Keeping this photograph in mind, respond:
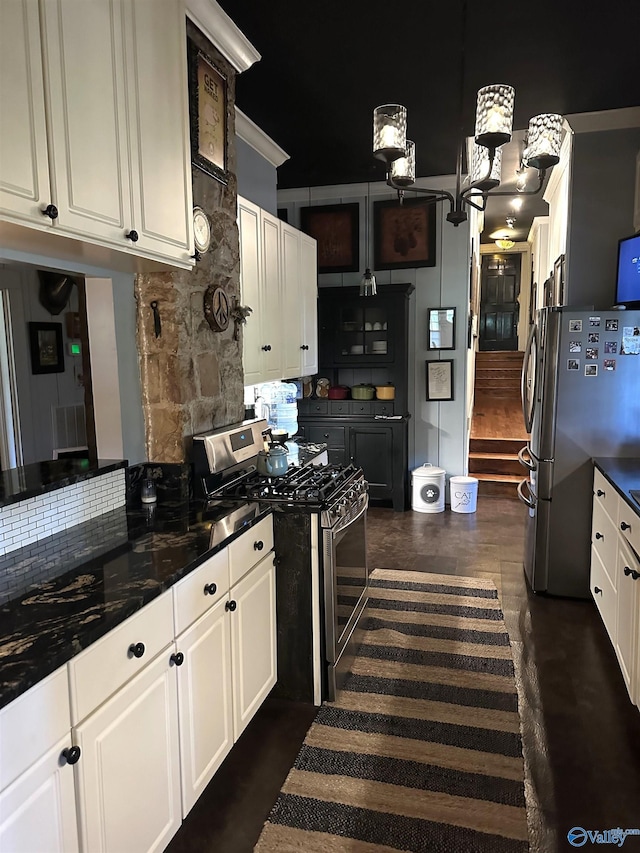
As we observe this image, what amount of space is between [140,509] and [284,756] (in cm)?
110

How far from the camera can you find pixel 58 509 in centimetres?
208

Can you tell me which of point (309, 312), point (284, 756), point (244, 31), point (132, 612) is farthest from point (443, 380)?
point (132, 612)

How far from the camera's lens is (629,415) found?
11.3 feet

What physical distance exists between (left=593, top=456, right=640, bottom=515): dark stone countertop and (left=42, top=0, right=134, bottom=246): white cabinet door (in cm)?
222

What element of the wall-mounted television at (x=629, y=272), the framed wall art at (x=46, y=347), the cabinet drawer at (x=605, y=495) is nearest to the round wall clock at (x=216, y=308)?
the framed wall art at (x=46, y=347)

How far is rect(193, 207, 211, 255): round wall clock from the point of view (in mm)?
2553

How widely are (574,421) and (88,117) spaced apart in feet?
9.68

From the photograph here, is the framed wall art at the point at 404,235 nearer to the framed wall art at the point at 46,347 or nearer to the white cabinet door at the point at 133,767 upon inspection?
the framed wall art at the point at 46,347

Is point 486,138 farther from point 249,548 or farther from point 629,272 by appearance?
point 629,272

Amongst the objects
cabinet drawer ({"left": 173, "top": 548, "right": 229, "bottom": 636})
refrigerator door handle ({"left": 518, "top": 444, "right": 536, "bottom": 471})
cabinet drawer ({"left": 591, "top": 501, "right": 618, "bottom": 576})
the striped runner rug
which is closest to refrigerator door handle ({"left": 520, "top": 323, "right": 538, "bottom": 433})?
refrigerator door handle ({"left": 518, "top": 444, "right": 536, "bottom": 471})

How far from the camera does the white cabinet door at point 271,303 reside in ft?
12.0

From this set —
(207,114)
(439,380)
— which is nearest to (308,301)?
A: (439,380)

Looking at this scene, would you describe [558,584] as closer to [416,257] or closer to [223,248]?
[223,248]

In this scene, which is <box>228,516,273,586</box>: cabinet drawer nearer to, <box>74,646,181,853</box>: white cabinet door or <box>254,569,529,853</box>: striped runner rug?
<box>74,646,181,853</box>: white cabinet door
